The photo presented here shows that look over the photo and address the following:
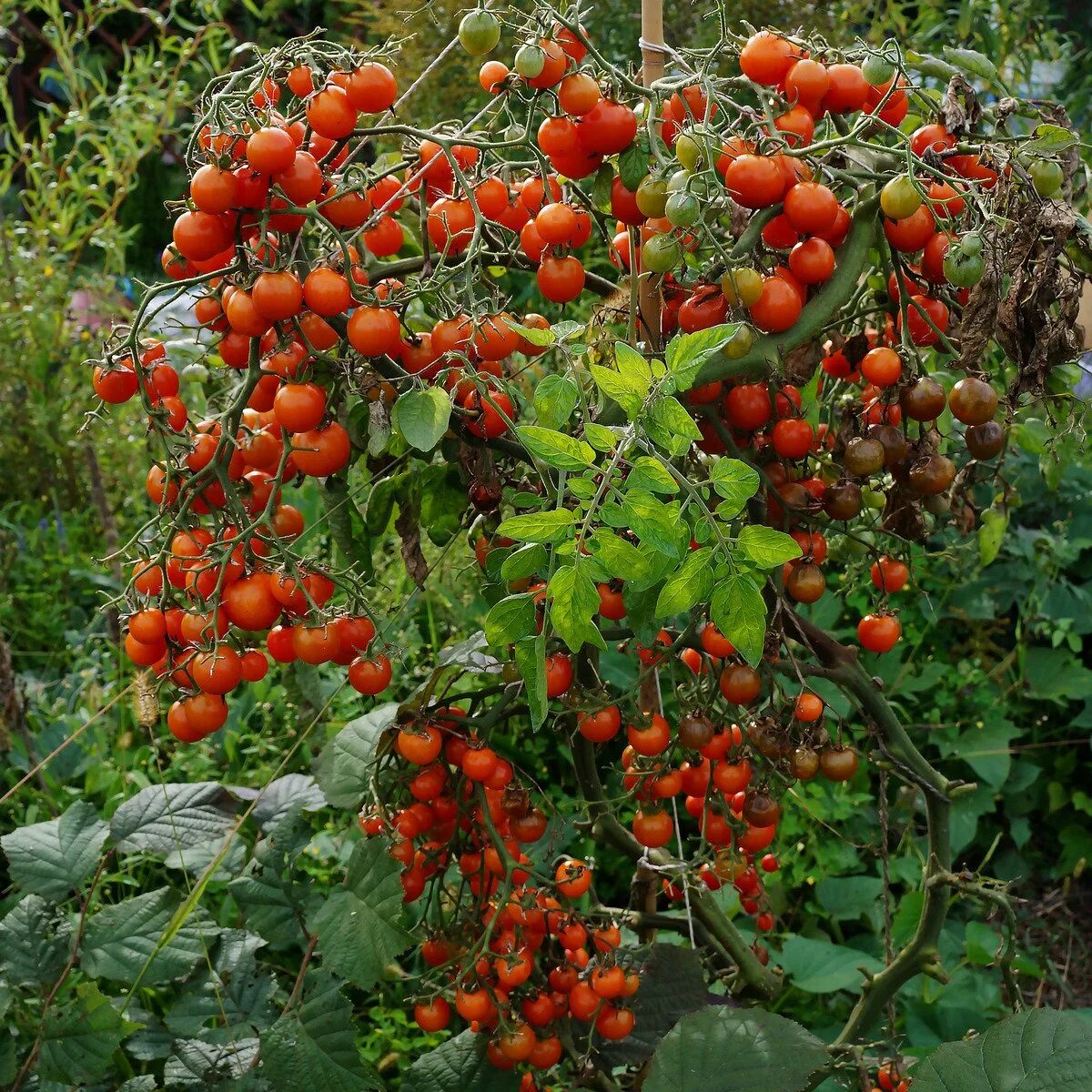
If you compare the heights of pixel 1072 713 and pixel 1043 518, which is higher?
pixel 1043 518

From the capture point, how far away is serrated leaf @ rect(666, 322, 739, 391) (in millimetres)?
824

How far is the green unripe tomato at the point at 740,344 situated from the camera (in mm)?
893

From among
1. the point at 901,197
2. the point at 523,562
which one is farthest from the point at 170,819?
the point at 901,197

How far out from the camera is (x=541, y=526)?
798mm

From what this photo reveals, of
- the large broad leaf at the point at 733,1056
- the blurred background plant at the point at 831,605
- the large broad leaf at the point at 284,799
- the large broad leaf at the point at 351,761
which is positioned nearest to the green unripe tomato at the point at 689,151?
the blurred background plant at the point at 831,605

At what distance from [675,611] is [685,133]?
37 centimetres

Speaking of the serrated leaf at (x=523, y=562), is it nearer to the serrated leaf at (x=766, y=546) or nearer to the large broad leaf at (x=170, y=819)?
the serrated leaf at (x=766, y=546)

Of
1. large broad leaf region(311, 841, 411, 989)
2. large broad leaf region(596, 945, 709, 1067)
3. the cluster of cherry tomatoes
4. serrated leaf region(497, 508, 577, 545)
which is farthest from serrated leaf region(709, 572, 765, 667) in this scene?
large broad leaf region(596, 945, 709, 1067)

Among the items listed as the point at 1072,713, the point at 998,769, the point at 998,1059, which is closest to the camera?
the point at 998,1059

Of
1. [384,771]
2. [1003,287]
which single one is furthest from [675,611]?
[384,771]

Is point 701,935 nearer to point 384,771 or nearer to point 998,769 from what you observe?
point 384,771

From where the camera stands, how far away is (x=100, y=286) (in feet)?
10.7

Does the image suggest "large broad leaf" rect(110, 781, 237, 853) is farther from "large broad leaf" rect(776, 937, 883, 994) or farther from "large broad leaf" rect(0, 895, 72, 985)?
"large broad leaf" rect(776, 937, 883, 994)

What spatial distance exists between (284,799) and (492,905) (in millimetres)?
435
